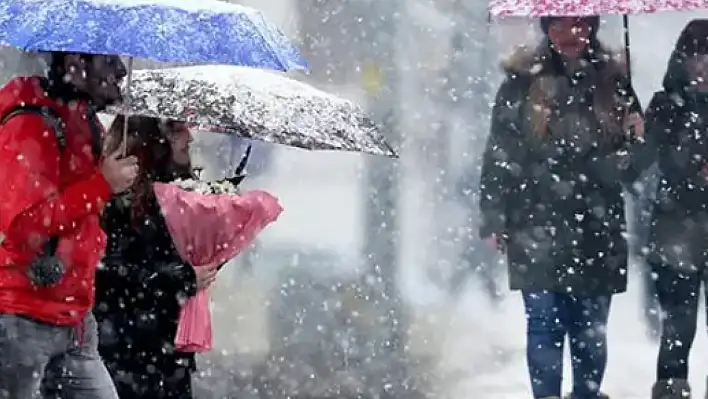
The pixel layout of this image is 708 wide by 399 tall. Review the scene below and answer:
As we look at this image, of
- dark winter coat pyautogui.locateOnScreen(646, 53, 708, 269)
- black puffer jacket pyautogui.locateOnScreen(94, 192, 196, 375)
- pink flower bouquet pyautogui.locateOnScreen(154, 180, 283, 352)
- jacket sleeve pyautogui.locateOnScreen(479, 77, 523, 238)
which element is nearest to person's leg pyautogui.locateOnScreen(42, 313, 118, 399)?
black puffer jacket pyautogui.locateOnScreen(94, 192, 196, 375)

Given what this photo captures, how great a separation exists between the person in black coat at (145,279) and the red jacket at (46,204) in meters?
0.33

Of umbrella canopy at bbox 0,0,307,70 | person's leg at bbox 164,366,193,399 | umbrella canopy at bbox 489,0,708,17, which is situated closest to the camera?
umbrella canopy at bbox 0,0,307,70

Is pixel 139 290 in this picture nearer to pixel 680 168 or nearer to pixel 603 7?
pixel 603 7

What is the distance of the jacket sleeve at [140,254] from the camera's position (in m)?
5.02

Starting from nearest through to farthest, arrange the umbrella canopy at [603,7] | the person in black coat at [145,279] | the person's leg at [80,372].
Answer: the person's leg at [80,372]
the person in black coat at [145,279]
the umbrella canopy at [603,7]

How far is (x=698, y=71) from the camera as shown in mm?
6469

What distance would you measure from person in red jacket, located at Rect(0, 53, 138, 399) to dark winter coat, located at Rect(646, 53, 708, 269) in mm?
2756

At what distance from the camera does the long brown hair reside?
500cm

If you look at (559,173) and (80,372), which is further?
(559,173)

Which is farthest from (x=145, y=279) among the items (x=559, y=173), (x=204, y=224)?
(x=559, y=173)

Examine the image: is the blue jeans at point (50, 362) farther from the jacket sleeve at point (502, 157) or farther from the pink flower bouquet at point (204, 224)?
the jacket sleeve at point (502, 157)

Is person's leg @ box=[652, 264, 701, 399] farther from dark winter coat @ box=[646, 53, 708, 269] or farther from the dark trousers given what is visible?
the dark trousers

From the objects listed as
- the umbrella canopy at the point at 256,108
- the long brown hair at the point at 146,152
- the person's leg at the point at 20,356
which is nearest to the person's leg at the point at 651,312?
the umbrella canopy at the point at 256,108

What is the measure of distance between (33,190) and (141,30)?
55cm
